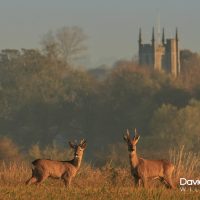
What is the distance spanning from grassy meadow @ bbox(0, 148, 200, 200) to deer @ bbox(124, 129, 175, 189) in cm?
25

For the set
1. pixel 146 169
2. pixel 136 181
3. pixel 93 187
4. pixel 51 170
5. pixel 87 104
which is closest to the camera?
pixel 146 169

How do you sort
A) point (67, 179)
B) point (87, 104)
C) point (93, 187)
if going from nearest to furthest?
point (67, 179) → point (93, 187) → point (87, 104)

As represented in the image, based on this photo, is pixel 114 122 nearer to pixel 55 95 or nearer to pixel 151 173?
pixel 55 95

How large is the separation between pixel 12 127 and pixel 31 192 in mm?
122827

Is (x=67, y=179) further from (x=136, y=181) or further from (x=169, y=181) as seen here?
(x=169, y=181)

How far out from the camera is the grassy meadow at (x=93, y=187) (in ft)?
78.8

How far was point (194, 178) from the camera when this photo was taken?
2900cm

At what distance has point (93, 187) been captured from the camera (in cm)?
2673

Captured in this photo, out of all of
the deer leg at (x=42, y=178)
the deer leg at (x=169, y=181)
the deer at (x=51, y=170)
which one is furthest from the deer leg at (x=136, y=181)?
the deer leg at (x=42, y=178)

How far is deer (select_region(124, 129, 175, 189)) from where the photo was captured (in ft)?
84.8

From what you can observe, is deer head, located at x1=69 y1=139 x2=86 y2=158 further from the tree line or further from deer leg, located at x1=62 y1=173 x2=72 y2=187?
the tree line

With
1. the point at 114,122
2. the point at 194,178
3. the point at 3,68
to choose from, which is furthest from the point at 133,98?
the point at 194,178

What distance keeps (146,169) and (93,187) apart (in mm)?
1557

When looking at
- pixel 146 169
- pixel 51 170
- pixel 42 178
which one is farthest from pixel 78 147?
pixel 146 169
